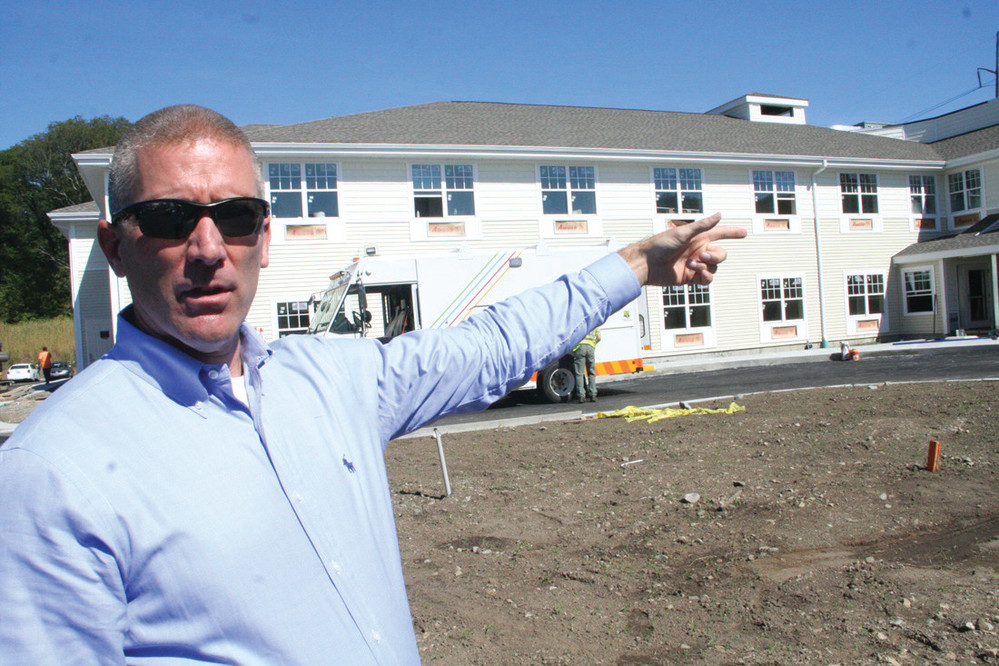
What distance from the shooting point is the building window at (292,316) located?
707 inches

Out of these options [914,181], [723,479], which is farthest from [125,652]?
[914,181]

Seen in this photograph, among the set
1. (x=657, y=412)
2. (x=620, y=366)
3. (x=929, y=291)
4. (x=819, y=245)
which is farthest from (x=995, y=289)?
(x=657, y=412)

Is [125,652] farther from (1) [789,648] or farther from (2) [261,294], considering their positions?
(2) [261,294]

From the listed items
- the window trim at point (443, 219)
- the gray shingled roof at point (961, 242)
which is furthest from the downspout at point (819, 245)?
the window trim at point (443, 219)

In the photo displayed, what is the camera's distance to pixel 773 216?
78.2 ft

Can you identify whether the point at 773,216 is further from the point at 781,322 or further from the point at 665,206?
the point at 665,206

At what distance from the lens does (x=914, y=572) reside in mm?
4367

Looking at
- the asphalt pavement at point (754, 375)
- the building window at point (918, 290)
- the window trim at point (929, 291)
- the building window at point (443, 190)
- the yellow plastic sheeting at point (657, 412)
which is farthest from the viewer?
the building window at point (918, 290)

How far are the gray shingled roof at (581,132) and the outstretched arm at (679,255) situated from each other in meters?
17.4

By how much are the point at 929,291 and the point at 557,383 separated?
58.8 feet

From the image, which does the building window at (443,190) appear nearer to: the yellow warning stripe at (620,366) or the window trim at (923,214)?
the yellow warning stripe at (620,366)

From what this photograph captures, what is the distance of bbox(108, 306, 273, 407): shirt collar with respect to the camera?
1.33 m

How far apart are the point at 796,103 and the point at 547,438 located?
87.8ft

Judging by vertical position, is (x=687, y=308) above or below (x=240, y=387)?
above
